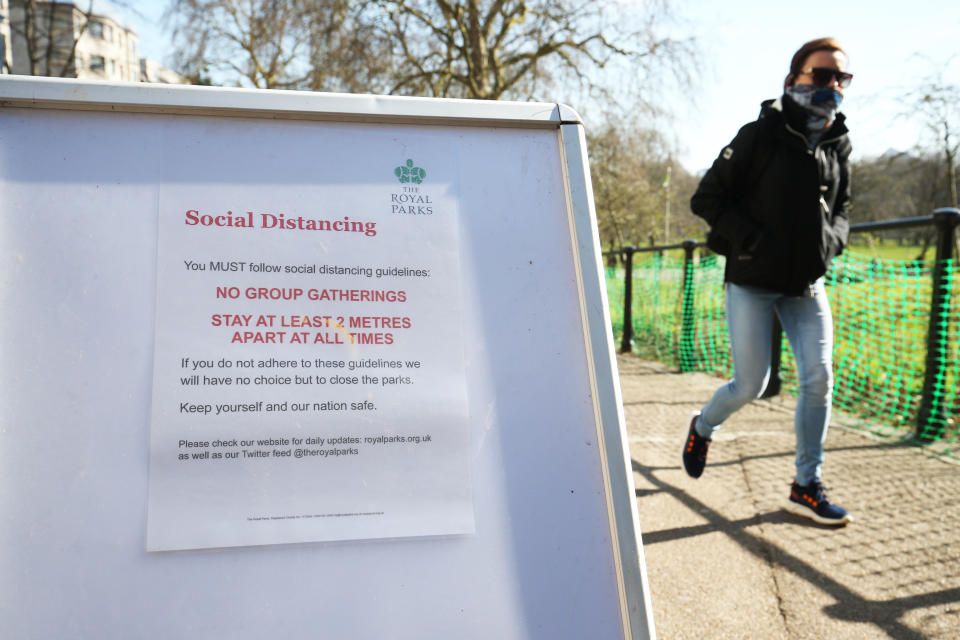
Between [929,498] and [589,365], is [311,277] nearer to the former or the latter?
[589,365]

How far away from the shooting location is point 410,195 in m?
1.35

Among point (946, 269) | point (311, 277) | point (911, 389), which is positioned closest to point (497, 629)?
point (311, 277)

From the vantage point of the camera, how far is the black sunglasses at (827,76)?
3.00 meters

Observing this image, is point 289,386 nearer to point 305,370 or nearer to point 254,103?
point 305,370

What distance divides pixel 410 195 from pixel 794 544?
8.21ft

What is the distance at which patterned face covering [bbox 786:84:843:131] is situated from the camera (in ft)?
9.87

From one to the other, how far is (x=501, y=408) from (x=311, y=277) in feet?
1.48

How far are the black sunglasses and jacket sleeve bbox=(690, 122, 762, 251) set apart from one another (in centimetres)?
31

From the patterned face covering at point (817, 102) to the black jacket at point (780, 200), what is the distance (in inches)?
1.4

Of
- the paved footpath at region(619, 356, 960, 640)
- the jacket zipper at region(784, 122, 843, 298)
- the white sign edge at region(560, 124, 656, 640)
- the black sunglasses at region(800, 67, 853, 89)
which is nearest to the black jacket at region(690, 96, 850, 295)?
the jacket zipper at region(784, 122, 843, 298)

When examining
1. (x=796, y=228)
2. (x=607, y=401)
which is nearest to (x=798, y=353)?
(x=796, y=228)

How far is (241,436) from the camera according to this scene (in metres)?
1.19

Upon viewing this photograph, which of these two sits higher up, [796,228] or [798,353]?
[796,228]

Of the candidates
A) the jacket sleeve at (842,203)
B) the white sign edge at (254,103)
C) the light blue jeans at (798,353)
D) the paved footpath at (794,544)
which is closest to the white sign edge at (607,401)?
the white sign edge at (254,103)
